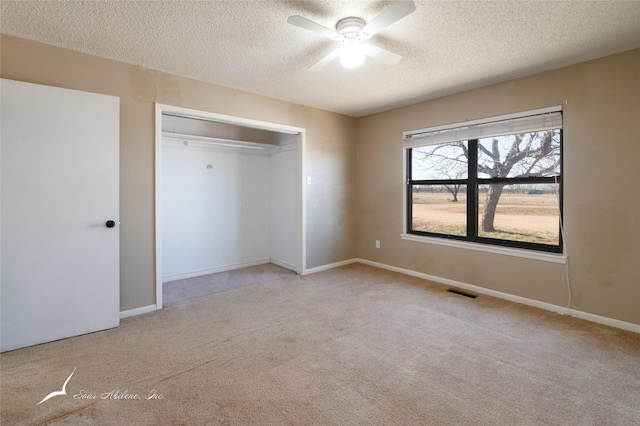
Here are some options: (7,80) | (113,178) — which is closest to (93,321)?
(113,178)

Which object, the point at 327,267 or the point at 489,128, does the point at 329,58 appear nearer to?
the point at 489,128

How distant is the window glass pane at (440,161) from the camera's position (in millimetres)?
4012

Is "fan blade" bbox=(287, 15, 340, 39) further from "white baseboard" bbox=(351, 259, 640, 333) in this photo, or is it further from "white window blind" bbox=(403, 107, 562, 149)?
"white baseboard" bbox=(351, 259, 640, 333)

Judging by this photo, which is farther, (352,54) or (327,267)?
(327,267)

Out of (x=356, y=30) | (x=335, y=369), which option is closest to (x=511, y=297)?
(x=335, y=369)

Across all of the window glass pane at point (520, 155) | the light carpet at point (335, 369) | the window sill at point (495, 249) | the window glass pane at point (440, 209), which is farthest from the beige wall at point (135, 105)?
the window glass pane at point (520, 155)

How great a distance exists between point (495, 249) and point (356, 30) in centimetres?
288

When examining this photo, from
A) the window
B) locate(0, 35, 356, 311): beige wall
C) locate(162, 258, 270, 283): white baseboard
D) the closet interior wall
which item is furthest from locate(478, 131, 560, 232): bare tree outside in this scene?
locate(162, 258, 270, 283): white baseboard

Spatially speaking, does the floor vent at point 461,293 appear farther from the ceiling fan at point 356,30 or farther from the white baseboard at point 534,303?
the ceiling fan at point 356,30

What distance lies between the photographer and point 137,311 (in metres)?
3.09

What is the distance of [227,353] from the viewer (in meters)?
2.37

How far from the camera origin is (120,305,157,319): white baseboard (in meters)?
3.01

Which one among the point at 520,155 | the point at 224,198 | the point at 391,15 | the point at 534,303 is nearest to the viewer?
the point at 391,15

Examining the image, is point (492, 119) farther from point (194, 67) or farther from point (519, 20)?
point (194, 67)
